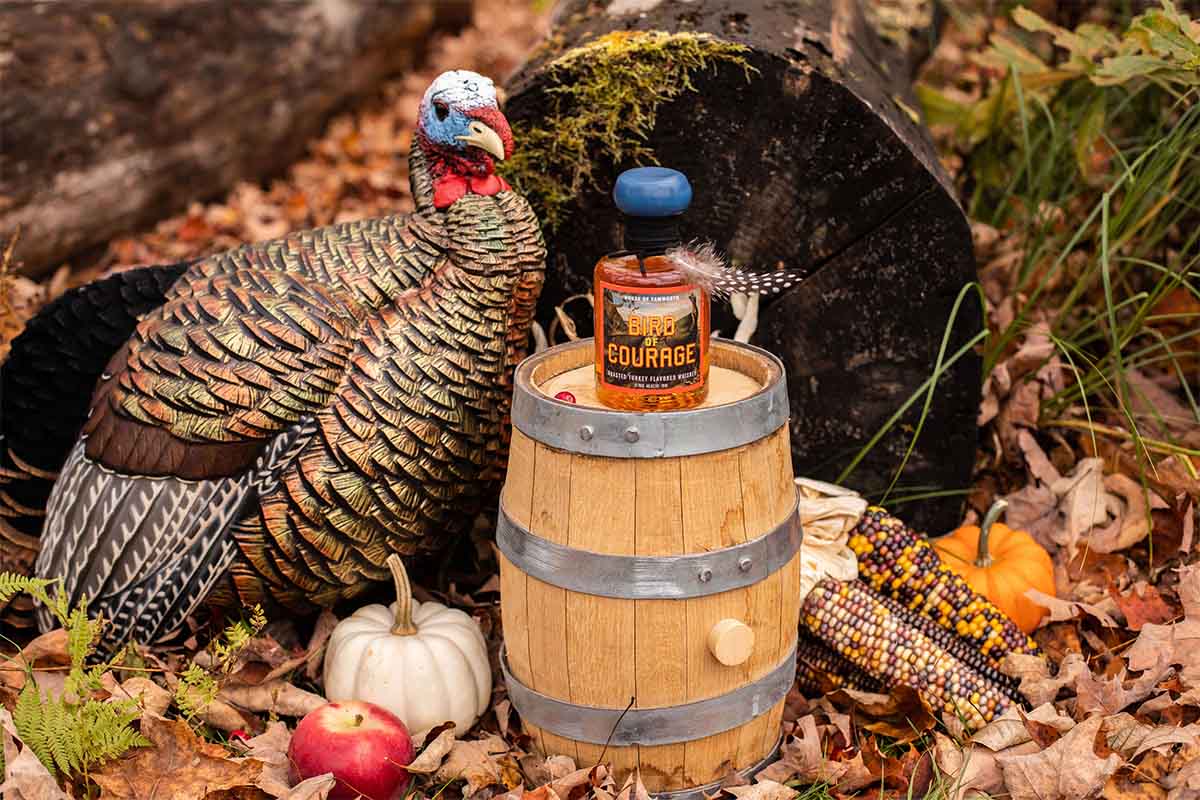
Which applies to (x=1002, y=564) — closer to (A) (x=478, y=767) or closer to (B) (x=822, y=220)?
(B) (x=822, y=220)

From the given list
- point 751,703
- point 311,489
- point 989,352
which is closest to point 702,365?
point 751,703

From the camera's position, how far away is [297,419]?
2.83 m

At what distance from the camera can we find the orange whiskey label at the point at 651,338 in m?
2.32

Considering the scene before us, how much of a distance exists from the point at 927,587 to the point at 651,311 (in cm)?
125

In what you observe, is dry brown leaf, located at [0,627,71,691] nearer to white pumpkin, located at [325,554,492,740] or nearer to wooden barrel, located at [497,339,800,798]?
white pumpkin, located at [325,554,492,740]

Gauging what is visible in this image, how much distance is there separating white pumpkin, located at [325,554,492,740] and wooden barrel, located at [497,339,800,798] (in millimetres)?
279

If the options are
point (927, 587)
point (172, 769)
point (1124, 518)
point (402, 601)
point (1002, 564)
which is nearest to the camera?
point (172, 769)

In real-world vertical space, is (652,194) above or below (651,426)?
above

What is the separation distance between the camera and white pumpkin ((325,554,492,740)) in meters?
2.82

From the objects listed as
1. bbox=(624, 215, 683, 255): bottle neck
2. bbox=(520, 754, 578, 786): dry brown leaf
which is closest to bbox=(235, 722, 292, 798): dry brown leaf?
bbox=(520, 754, 578, 786): dry brown leaf

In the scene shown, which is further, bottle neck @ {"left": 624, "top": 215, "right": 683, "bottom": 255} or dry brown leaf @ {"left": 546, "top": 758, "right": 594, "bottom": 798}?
dry brown leaf @ {"left": 546, "top": 758, "right": 594, "bottom": 798}

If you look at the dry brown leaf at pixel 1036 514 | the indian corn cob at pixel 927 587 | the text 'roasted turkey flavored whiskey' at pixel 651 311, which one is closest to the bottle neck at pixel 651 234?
the text 'roasted turkey flavored whiskey' at pixel 651 311

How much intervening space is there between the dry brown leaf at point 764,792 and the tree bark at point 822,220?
115 cm

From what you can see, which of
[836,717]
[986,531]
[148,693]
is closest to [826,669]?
[836,717]
